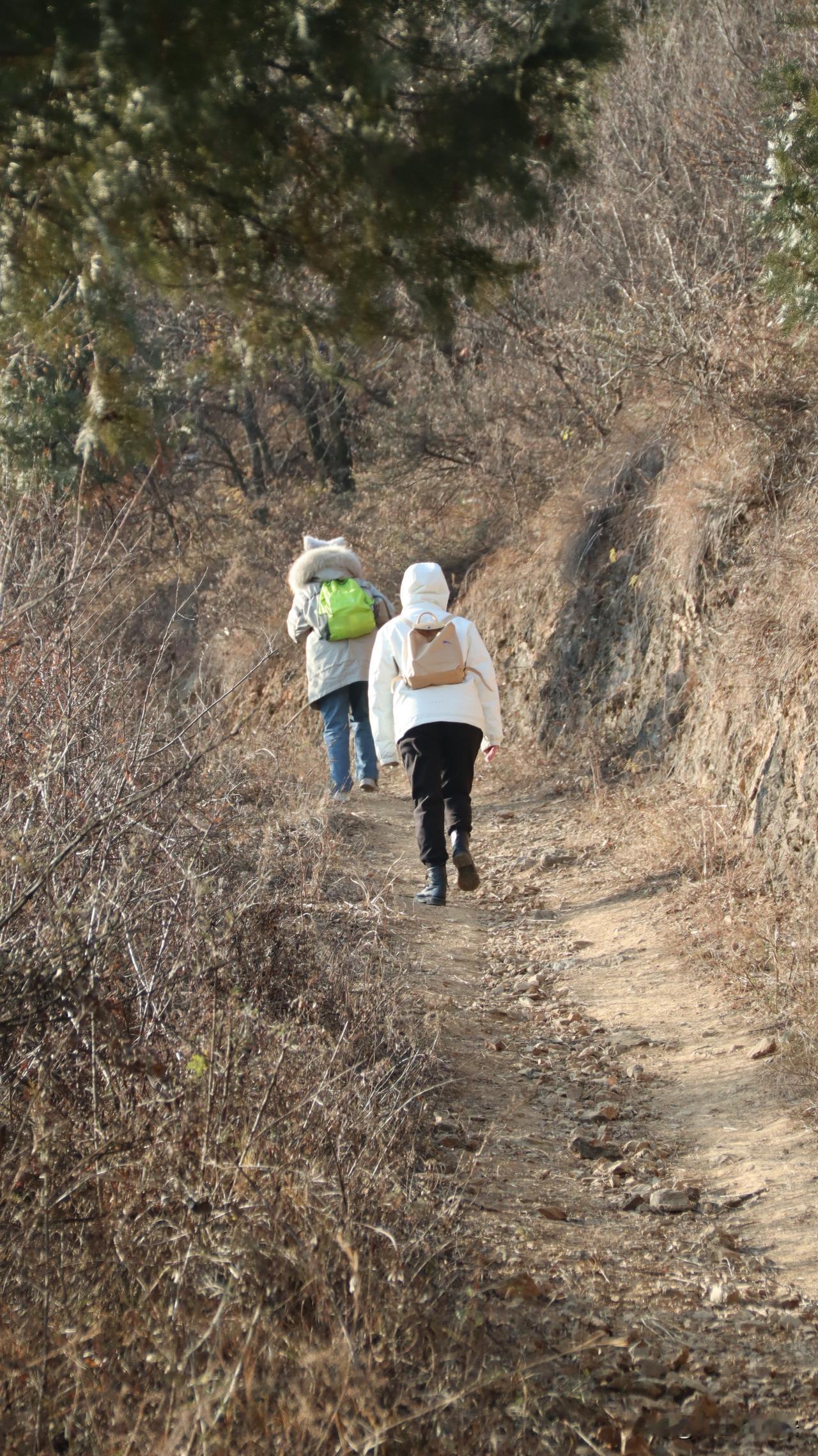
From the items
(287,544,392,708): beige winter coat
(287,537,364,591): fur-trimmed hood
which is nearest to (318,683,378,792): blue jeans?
(287,544,392,708): beige winter coat

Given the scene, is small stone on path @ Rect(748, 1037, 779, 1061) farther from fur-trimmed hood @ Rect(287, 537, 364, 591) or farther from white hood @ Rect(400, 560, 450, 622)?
fur-trimmed hood @ Rect(287, 537, 364, 591)

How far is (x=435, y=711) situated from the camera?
23.3ft

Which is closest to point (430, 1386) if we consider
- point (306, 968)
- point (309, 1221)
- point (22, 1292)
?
point (309, 1221)

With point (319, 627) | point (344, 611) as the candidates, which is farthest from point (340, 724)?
point (344, 611)

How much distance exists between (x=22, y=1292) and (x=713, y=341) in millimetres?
8530

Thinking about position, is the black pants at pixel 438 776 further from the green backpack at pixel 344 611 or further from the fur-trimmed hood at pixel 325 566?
the fur-trimmed hood at pixel 325 566

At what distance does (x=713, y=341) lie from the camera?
973 cm

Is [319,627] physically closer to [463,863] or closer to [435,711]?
[435,711]

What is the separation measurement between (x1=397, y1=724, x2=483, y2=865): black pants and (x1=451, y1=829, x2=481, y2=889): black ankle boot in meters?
0.06

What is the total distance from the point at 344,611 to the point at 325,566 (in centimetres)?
40

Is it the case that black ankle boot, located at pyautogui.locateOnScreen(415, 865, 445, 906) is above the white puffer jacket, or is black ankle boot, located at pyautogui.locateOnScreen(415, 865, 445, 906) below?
below

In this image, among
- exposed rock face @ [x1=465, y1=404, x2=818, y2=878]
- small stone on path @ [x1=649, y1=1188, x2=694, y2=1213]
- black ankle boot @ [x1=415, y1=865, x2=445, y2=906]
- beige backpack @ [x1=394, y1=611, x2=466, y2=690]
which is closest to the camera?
small stone on path @ [x1=649, y1=1188, x2=694, y2=1213]

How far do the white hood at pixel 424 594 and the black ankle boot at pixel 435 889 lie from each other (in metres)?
1.42

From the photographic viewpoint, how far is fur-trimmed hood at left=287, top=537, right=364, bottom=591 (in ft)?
30.2
